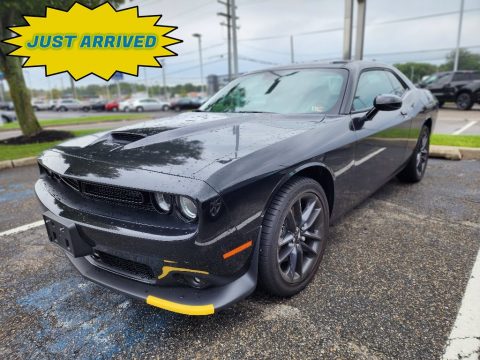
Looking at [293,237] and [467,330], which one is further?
[293,237]

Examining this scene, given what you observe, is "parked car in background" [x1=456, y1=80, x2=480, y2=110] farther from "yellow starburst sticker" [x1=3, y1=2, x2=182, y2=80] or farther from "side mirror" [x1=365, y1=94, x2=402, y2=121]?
"side mirror" [x1=365, y1=94, x2=402, y2=121]

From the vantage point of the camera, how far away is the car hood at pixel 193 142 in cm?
178

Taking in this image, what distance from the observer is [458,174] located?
4.89m

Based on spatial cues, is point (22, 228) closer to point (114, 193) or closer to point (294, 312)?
point (114, 193)

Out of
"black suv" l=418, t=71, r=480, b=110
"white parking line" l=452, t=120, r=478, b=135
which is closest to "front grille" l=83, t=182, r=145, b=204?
"white parking line" l=452, t=120, r=478, b=135

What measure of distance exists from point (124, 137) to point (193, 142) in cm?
56

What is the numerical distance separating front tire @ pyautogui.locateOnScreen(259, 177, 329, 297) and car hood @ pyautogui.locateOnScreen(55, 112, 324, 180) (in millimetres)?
332

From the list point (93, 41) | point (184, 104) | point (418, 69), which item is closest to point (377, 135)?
point (93, 41)

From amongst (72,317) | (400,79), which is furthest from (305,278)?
(400,79)

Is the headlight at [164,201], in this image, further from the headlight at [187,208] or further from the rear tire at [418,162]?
the rear tire at [418,162]

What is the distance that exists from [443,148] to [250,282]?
5369 mm

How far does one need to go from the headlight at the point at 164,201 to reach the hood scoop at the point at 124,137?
685 mm

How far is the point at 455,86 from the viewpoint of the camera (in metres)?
15.1

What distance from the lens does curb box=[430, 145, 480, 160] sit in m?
5.77
